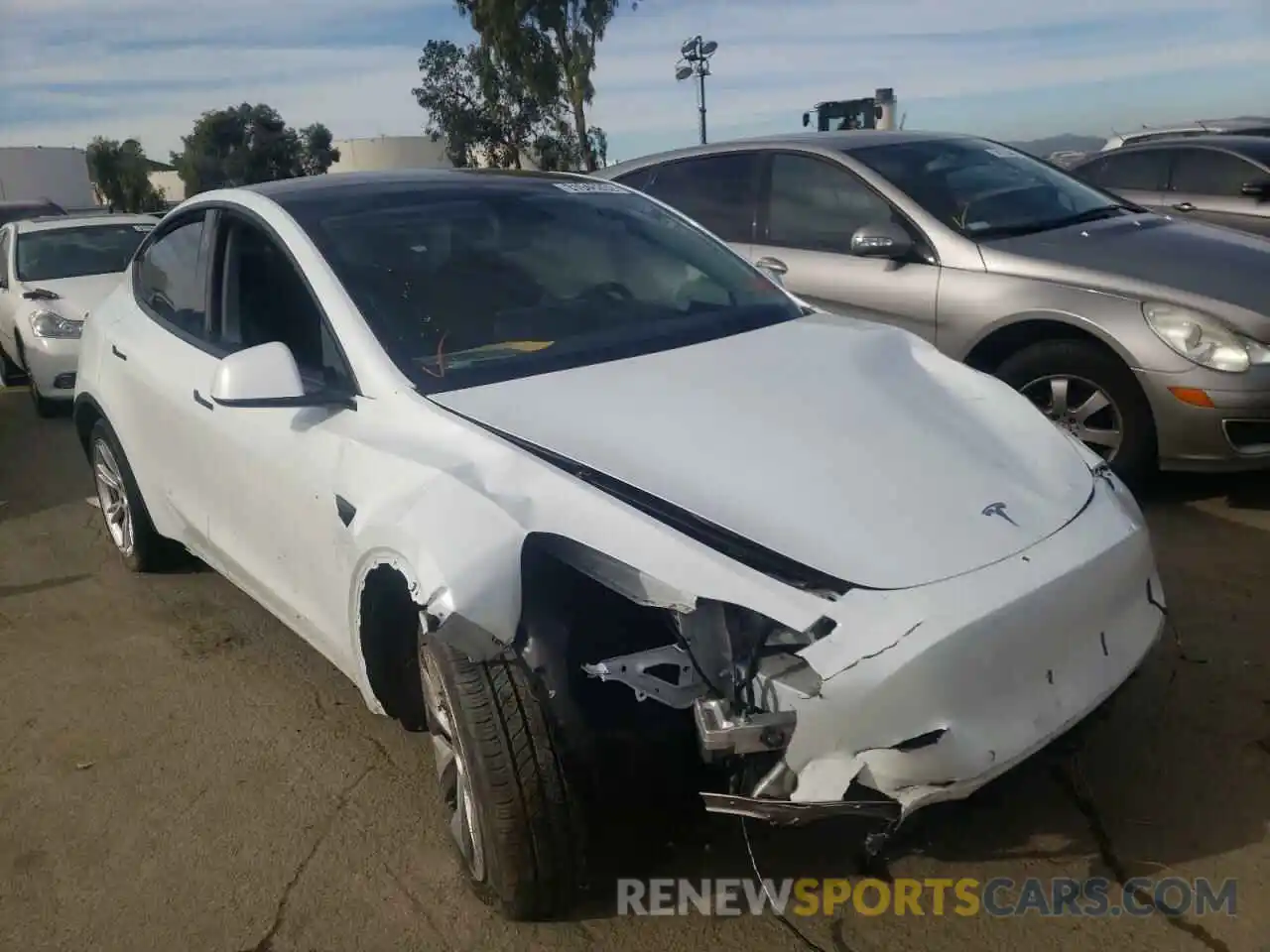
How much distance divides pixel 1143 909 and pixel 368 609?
1.88m

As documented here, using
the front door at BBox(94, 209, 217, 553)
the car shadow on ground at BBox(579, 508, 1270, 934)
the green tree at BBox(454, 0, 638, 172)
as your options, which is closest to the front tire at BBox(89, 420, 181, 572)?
the front door at BBox(94, 209, 217, 553)

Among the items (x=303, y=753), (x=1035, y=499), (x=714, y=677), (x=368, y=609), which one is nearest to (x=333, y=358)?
(x=368, y=609)

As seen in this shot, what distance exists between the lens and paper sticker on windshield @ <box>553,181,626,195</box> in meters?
3.95

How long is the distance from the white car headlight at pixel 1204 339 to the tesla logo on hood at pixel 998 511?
247cm

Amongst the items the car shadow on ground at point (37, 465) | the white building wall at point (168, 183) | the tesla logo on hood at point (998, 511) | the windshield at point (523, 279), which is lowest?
the white building wall at point (168, 183)

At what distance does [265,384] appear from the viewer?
2.85m

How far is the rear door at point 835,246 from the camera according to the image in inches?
207

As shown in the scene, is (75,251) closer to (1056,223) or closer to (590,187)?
(590,187)

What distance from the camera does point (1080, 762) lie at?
2.91m

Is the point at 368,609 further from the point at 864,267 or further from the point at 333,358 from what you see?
the point at 864,267

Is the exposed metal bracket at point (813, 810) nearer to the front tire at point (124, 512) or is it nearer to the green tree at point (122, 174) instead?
the front tire at point (124, 512)

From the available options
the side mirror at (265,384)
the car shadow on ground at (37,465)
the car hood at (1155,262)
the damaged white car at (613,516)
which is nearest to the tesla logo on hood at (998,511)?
the damaged white car at (613,516)

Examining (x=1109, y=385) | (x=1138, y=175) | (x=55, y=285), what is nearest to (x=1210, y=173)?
(x=1138, y=175)

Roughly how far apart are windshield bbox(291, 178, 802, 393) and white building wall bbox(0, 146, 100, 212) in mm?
48005
